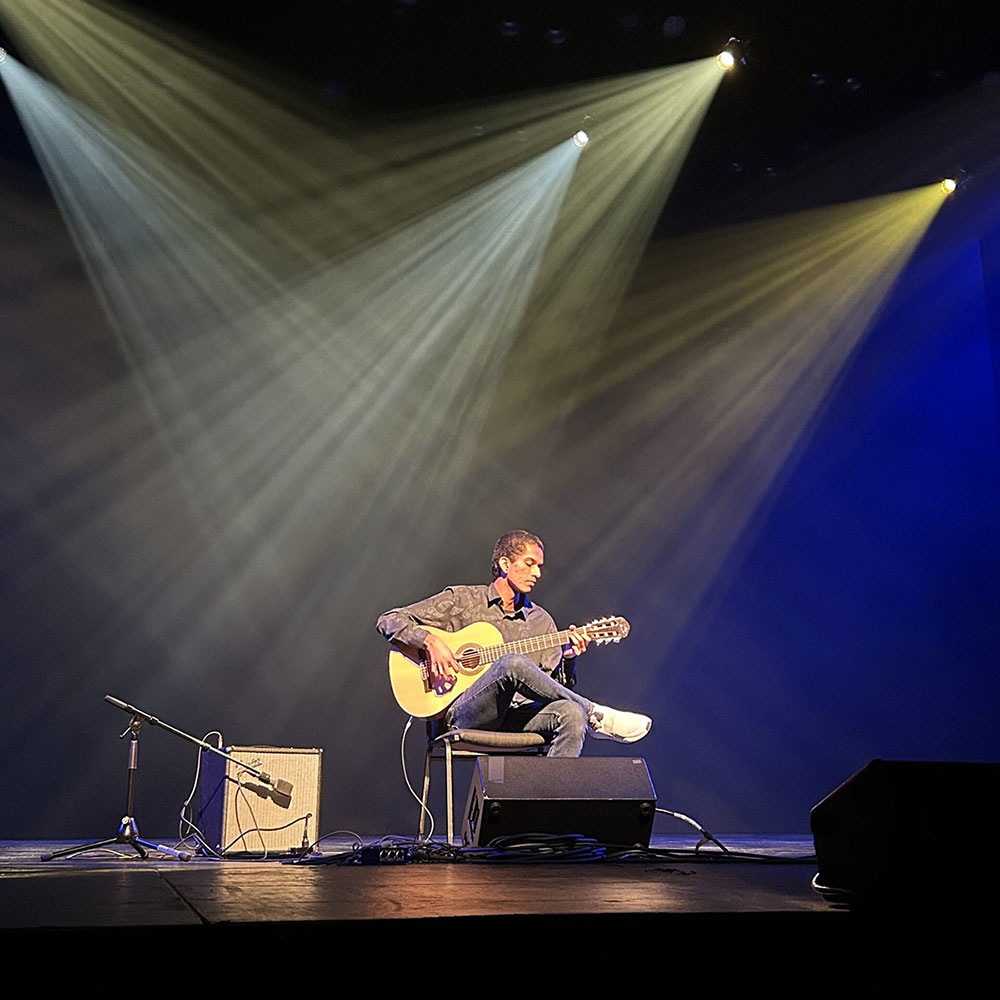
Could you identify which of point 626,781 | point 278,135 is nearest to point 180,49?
point 278,135

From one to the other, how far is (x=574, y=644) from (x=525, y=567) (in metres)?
0.39

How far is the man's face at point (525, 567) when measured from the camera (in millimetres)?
4445

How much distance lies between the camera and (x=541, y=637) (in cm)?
435

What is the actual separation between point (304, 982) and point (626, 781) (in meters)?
2.01

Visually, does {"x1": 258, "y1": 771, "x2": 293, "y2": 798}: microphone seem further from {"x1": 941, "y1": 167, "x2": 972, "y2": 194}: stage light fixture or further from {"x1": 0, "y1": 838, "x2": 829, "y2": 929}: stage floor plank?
{"x1": 941, "y1": 167, "x2": 972, "y2": 194}: stage light fixture

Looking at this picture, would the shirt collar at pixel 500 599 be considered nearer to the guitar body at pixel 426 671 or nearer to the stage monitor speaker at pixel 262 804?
the guitar body at pixel 426 671

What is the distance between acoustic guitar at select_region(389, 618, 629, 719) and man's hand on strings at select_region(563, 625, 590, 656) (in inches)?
0.6

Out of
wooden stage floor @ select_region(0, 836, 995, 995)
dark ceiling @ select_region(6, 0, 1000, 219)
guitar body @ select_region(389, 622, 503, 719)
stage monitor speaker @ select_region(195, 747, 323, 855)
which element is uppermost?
dark ceiling @ select_region(6, 0, 1000, 219)

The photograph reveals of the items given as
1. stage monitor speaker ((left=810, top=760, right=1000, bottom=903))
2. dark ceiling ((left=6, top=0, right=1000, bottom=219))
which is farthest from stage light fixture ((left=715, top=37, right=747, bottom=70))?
stage monitor speaker ((left=810, top=760, right=1000, bottom=903))

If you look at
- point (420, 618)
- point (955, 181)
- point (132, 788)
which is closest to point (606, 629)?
point (420, 618)

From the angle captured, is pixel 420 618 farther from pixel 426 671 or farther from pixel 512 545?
pixel 512 545

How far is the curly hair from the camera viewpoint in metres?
4.46

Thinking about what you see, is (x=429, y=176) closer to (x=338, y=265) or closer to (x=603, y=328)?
(x=338, y=265)

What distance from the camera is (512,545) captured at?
4.49m
